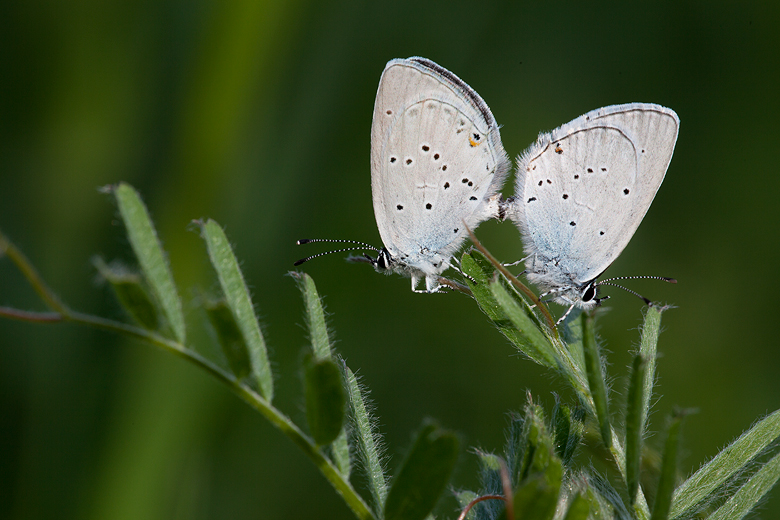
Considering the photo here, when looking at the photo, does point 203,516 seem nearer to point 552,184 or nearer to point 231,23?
point 552,184

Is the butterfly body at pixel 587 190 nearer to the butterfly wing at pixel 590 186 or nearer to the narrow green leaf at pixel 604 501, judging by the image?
the butterfly wing at pixel 590 186

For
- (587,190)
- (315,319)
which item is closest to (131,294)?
(315,319)

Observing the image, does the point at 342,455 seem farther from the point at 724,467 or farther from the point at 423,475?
the point at 724,467

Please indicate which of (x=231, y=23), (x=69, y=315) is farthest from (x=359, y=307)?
(x=69, y=315)

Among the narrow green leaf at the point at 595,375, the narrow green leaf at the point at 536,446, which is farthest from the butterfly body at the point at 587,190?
the narrow green leaf at the point at 536,446

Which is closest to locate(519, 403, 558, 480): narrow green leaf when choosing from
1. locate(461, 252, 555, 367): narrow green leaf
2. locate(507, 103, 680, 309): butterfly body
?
locate(461, 252, 555, 367): narrow green leaf
